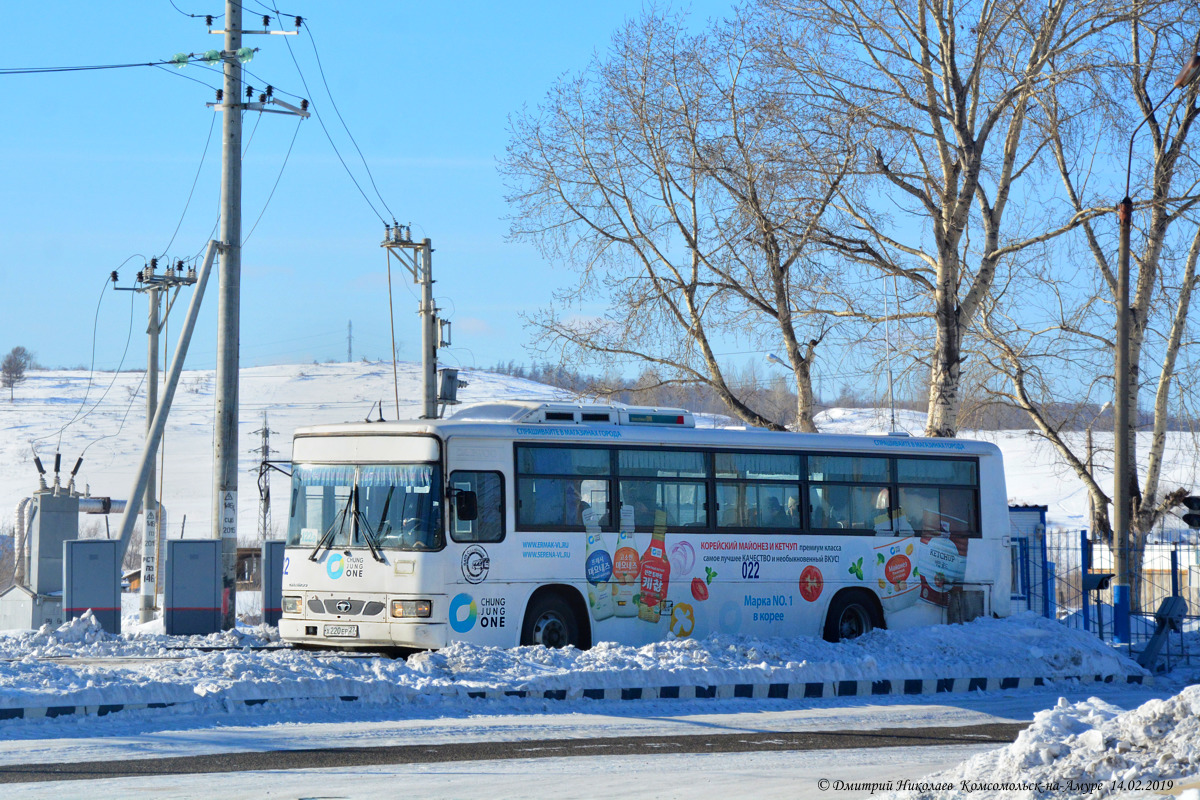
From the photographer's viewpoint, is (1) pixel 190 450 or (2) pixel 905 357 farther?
(1) pixel 190 450

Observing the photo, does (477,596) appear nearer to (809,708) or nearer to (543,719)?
(543,719)

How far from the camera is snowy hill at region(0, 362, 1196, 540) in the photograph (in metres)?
98.3

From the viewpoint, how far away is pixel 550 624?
1577 centimetres

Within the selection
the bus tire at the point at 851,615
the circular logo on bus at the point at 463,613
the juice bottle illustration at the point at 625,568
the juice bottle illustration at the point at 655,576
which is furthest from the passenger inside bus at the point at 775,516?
the circular logo on bus at the point at 463,613

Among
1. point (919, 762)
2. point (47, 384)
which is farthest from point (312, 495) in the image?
A: point (47, 384)

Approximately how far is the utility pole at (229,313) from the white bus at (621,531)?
385 cm

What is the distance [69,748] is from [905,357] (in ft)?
64.1

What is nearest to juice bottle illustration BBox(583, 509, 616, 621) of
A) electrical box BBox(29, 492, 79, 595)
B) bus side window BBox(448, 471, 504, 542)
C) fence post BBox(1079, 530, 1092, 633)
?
bus side window BBox(448, 471, 504, 542)

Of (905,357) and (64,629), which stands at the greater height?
(905,357)

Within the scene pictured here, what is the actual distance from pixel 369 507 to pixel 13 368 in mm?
162808

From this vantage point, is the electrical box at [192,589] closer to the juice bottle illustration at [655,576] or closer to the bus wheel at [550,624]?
the bus wheel at [550,624]

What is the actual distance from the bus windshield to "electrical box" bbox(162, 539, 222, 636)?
4.25 meters

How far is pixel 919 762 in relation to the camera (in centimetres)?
1000

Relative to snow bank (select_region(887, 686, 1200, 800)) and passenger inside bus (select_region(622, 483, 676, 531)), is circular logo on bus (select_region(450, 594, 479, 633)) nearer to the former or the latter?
passenger inside bus (select_region(622, 483, 676, 531))
